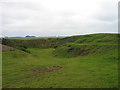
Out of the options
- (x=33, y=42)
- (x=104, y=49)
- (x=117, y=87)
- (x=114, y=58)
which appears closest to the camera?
(x=117, y=87)

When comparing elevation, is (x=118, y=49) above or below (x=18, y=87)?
above

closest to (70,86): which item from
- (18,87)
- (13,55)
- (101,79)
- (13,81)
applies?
(101,79)

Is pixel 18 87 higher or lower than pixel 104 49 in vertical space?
lower

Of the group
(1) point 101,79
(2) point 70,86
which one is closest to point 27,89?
(2) point 70,86

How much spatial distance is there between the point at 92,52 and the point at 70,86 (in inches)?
787

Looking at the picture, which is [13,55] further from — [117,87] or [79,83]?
[117,87]

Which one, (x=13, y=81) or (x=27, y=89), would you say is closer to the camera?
(x=27, y=89)

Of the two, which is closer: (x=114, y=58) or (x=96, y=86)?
(x=96, y=86)

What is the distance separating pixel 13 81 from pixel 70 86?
5438mm

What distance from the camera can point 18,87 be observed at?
11.3 meters

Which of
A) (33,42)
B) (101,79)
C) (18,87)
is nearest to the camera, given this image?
(18,87)

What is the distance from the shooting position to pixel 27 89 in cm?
1081

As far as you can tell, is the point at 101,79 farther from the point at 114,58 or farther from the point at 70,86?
the point at 114,58

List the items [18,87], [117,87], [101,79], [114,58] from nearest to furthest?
[117,87], [18,87], [101,79], [114,58]
